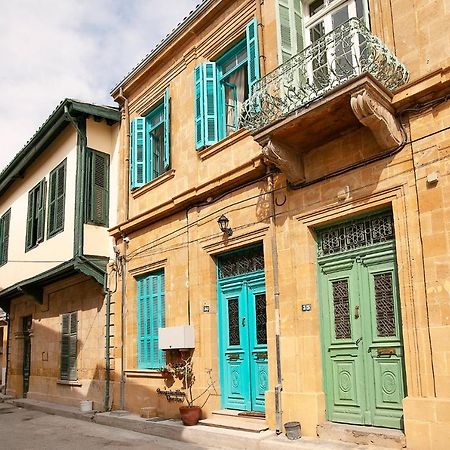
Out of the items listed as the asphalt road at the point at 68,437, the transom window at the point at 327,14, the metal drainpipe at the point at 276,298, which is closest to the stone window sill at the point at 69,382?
the asphalt road at the point at 68,437

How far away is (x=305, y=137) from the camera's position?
7.72 meters

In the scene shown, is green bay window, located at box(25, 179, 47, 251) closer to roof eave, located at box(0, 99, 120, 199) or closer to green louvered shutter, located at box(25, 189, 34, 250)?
green louvered shutter, located at box(25, 189, 34, 250)

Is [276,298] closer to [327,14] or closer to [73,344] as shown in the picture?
[327,14]

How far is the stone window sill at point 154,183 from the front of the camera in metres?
10.9

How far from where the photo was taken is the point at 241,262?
30.6ft

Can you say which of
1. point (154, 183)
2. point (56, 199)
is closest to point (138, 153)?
point (154, 183)

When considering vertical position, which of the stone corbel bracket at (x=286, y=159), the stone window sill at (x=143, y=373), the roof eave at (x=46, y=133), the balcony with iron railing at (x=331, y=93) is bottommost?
the stone window sill at (x=143, y=373)

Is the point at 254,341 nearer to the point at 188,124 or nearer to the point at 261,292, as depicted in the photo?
the point at 261,292

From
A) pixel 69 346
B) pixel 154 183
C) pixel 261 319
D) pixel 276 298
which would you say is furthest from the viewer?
pixel 69 346

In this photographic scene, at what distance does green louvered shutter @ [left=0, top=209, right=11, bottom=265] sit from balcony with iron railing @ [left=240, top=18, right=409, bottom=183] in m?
11.9

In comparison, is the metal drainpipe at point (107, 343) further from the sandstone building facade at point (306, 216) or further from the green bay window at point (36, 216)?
the green bay window at point (36, 216)

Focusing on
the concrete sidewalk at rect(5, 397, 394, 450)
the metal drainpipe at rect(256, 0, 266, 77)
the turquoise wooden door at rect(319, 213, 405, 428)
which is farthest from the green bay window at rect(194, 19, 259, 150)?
the concrete sidewalk at rect(5, 397, 394, 450)

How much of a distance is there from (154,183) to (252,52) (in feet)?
11.4

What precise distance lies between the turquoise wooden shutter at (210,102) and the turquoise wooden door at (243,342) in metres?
2.53
